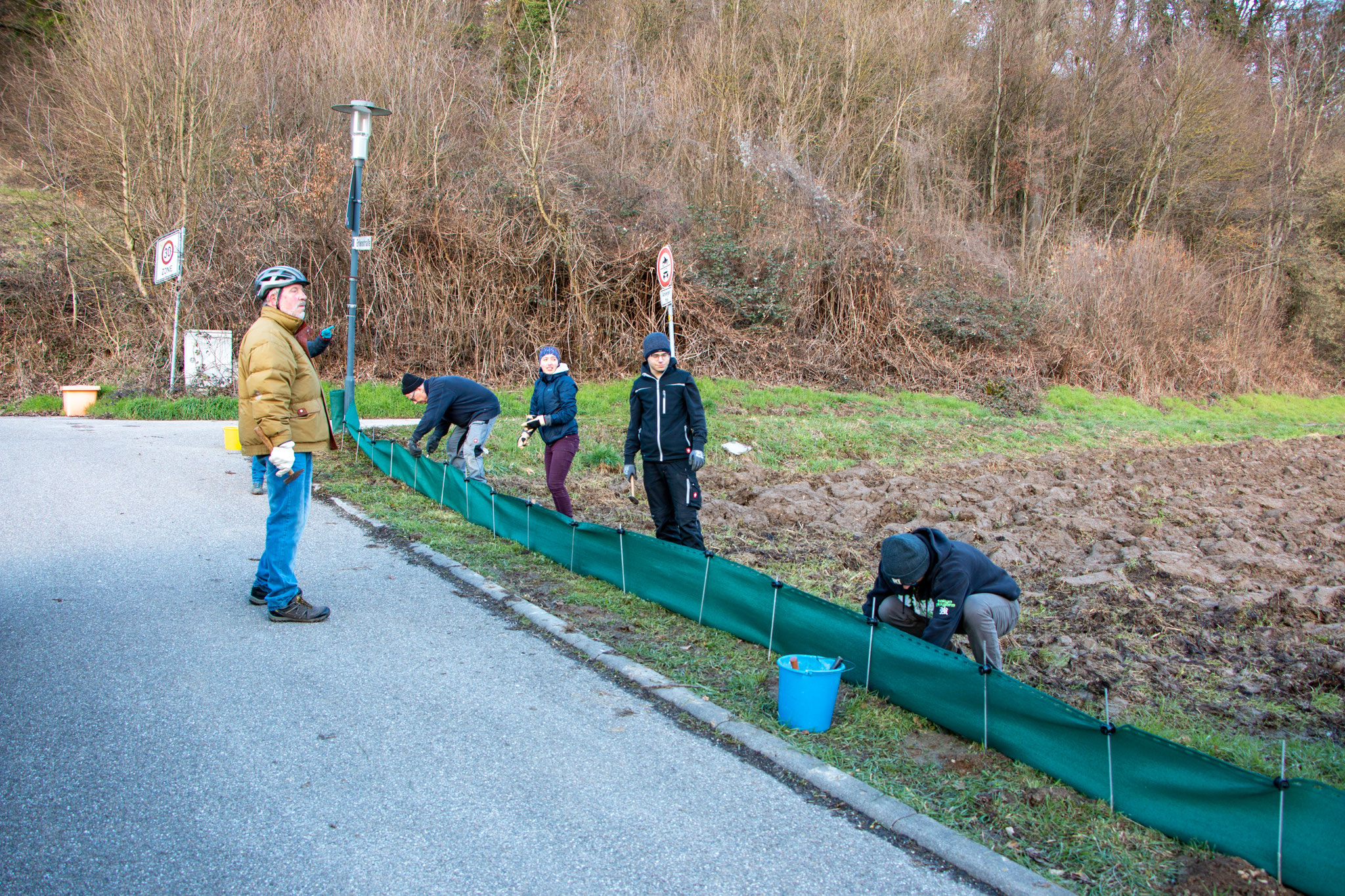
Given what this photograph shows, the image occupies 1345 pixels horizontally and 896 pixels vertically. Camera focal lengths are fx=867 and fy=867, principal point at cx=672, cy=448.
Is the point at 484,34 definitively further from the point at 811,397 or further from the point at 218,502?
the point at 218,502

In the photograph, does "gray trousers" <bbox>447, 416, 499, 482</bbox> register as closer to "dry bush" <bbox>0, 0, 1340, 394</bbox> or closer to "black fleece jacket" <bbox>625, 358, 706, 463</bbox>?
"black fleece jacket" <bbox>625, 358, 706, 463</bbox>

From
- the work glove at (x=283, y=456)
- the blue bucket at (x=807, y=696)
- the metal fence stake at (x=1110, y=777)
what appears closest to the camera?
the metal fence stake at (x=1110, y=777)

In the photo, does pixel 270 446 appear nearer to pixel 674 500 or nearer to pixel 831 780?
pixel 674 500

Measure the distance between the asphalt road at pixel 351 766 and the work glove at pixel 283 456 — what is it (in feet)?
3.50

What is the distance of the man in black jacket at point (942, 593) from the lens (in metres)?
4.64

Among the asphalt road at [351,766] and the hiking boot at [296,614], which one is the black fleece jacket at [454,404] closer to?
the asphalt road at [351,766]

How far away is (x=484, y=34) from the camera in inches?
969

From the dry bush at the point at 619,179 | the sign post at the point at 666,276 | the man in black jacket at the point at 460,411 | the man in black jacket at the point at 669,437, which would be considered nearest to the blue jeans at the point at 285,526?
the man in black jacket at the point at 669,437

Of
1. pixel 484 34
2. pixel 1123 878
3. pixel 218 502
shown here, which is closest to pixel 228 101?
pixel 484 34

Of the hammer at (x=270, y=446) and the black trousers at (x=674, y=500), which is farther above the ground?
the hammer at (x=270, y=446)

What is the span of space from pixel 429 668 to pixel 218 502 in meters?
5.42

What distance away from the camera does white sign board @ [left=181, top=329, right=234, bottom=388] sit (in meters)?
16.5

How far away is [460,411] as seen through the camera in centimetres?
909

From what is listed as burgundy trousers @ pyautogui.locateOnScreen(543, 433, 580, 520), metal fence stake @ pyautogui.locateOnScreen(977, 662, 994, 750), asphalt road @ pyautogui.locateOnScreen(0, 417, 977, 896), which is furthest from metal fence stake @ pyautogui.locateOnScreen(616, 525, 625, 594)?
metal fence stake @ pyautogui.locateOnScreen(977, 662, 994, 750)
